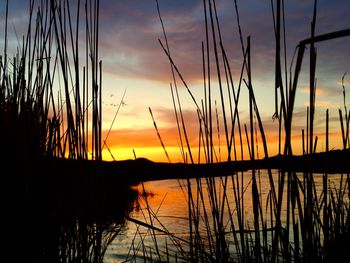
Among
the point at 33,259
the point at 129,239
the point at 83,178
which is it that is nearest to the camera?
the point at 33,259

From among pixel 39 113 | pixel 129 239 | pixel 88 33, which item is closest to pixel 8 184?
pixel 39 113

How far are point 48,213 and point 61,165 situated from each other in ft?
0.63

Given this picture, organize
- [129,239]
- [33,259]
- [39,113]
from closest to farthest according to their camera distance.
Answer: [33,259]
[39,113]
[129,239]

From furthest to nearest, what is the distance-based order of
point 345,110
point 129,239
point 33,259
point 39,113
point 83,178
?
1. point 129,239
2. point 345,110
3. point 39,113
4. point 83,178
5. point 33,259

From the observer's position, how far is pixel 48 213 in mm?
1419

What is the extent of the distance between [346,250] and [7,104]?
134 cm

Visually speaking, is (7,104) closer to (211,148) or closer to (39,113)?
(39,113)

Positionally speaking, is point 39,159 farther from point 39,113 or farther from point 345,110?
point 345,110

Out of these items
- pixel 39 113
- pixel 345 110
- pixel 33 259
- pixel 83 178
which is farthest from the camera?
pixel 345 110

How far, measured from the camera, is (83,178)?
139 centimetres

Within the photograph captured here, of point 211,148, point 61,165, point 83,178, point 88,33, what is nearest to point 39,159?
point 61,165

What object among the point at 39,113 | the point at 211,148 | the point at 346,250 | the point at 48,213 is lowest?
the point at 346,250

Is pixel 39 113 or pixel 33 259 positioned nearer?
pixel 33 259

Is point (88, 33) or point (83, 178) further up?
point (88, 33)
